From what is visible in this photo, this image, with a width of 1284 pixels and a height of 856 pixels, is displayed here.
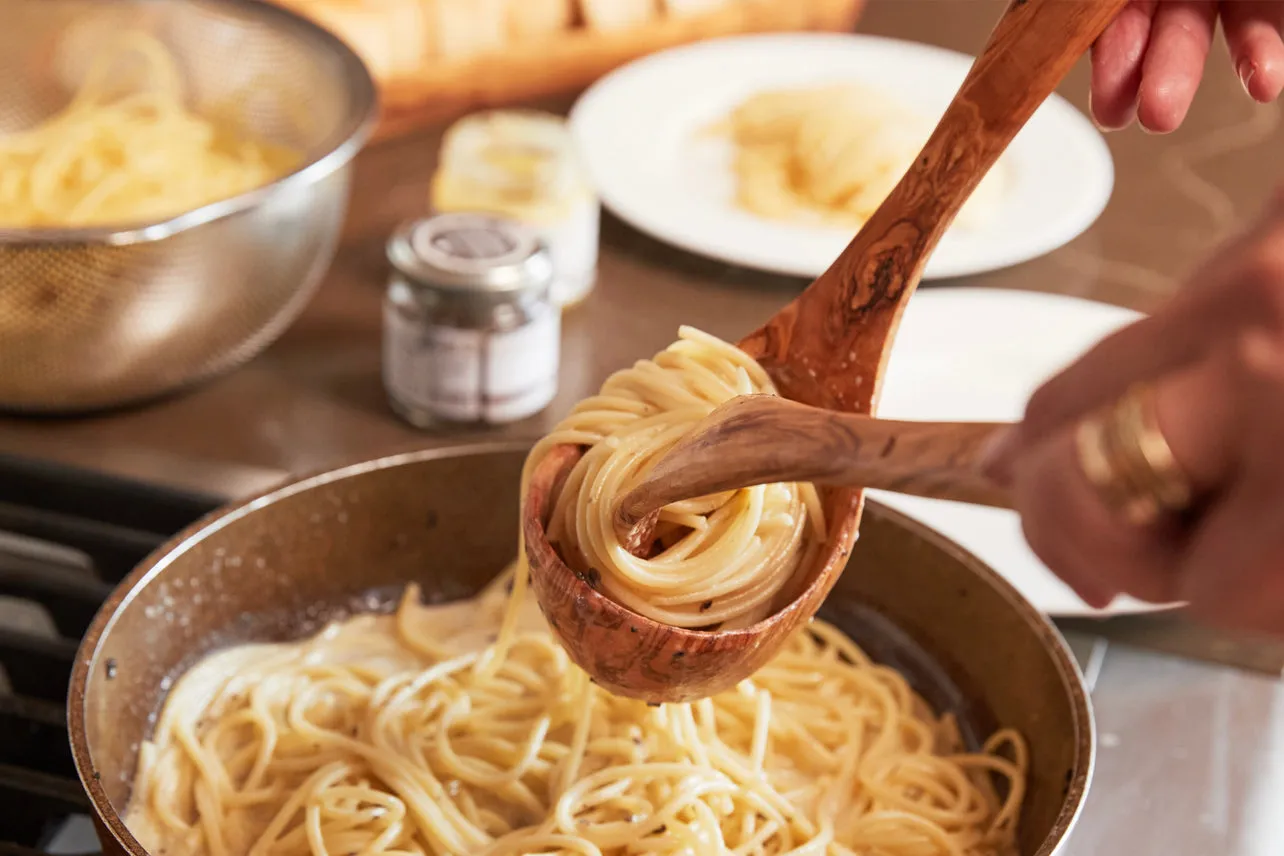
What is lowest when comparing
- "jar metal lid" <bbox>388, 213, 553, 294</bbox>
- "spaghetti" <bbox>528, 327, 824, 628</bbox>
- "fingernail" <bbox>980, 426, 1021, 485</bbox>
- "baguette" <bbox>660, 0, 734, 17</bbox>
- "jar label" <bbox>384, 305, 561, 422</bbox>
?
"jar label" <bbox>384, 305, 561, 422</bbox>

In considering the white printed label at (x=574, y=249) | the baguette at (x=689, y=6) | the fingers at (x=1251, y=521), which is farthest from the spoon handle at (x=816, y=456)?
the baguette at (x=689, y=6)

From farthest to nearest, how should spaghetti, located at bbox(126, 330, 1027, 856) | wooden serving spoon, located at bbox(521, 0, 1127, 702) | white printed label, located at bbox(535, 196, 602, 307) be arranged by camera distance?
A: white printed label, located at bbox(535, 196, 602, 307)
spaghetti, located at bbox(126, 330, 1027, 856)
wooden serving spoon, located at bbox(521, 0, 1127, 702)

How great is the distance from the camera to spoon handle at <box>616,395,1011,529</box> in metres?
0.70

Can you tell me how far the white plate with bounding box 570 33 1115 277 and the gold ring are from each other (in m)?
1.37

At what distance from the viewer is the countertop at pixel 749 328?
1.33 meters

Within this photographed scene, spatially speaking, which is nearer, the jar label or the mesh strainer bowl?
the mesh strainer bowl

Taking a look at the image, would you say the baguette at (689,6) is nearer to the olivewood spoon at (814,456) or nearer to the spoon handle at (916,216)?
the spoon handle at (916,216)

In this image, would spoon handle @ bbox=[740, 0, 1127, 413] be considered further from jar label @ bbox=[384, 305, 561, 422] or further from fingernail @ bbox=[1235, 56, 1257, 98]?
jar label @ bbox=[384, 305, 561, 422]

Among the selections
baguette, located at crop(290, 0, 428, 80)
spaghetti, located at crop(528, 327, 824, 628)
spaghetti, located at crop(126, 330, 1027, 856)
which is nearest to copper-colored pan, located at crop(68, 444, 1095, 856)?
spaghetti, located at crop(126, 330, 1027, 856)

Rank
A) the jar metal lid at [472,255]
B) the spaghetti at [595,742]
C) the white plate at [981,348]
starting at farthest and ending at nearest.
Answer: the white plate at [981,348] < the jar metal lid at [472,255] < the spaghetti at [595,742]

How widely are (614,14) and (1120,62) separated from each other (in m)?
1.45

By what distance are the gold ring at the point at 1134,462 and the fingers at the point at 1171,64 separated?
0.72 meters

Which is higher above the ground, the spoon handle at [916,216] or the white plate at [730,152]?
the spoon handle at [916,216]

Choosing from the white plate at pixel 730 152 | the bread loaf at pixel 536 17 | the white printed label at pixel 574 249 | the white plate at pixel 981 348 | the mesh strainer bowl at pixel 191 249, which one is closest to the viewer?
the mesh strainer bowl at pixel 191 249
